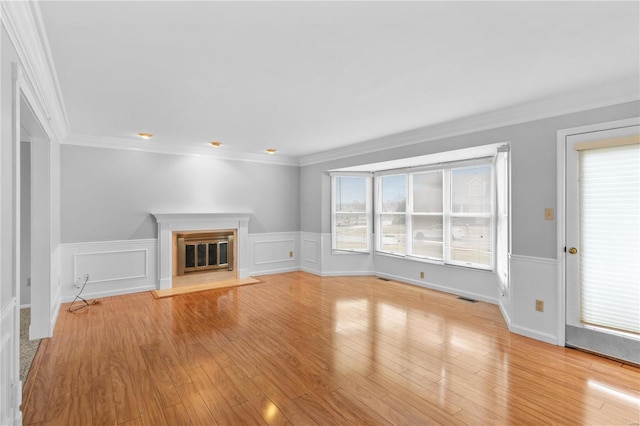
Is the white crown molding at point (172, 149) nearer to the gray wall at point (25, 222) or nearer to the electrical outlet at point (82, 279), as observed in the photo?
the gray wall at point (25, 222)

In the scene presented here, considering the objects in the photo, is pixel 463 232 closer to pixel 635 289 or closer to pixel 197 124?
pixel 635 289

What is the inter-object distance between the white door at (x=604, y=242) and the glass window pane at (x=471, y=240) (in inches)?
58.8

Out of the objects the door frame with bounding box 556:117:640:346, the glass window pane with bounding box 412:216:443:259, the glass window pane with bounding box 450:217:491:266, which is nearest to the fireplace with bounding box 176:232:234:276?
the glass window pane with bounding box 412:216:443:259

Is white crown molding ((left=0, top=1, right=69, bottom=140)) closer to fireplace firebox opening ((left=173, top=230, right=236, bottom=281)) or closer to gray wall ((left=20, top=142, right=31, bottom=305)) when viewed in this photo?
gray wall ((left=20, top=142, right=31, bottom=305))

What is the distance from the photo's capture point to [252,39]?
6.79ft

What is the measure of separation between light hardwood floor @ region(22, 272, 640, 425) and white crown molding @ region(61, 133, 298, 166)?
8.00 ft

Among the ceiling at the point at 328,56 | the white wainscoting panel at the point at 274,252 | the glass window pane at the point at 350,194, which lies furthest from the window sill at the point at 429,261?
the ceiling at the point at 328,56

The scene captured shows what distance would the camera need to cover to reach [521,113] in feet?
11.2

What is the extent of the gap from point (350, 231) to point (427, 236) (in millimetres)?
1539

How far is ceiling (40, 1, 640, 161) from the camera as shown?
1.80 m

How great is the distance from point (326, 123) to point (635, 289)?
352cm

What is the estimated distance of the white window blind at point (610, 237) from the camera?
2.79 meters

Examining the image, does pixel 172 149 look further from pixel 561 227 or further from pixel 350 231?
pixel 561 227

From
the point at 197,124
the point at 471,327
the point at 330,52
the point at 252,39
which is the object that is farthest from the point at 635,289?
the point at 197,124
